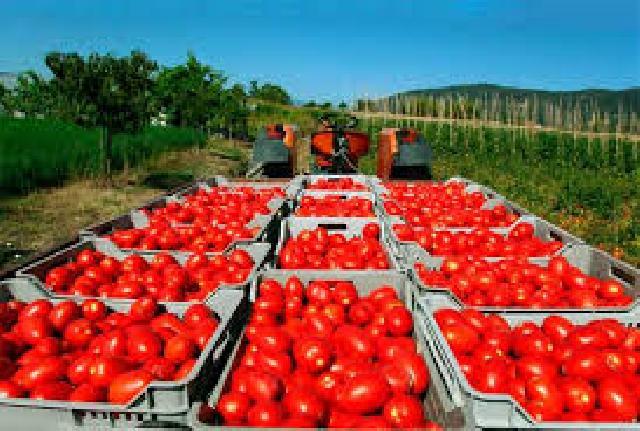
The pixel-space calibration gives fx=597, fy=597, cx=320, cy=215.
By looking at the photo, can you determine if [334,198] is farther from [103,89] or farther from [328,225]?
[103,89]

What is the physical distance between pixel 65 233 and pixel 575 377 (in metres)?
10.4

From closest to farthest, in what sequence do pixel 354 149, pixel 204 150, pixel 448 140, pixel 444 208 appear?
pixel 444 208
pixel 354 149
pixel 204 150
pixel 448 140

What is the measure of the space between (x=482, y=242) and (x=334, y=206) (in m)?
2.03

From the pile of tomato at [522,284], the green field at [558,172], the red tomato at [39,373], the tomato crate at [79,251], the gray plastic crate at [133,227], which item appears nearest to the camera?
the red tomato at [39,373]

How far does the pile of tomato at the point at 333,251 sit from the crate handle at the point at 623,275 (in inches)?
65.5

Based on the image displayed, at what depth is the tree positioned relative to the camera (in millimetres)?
15141

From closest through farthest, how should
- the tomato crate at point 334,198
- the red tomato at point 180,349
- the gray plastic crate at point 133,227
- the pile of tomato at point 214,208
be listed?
the red tomato at point 180,349, the gray plastic crate at point 133,227, the pile of tomato at point 214,208, the tomato crate at point 334,198

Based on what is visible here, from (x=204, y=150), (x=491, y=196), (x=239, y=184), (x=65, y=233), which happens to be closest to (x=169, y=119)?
(x=204, y=150)

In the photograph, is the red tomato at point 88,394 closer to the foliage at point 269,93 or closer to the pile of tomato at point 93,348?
the pile of tomato at point 93,348

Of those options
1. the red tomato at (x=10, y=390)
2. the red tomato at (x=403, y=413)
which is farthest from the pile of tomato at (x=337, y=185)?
the red tomato at (x=10, y=390)

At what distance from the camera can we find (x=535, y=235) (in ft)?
19.4

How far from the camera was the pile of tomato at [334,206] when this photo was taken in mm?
6523

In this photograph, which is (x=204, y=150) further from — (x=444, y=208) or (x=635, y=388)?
(x=635, y=388)

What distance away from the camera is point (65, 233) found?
36.9 feet
